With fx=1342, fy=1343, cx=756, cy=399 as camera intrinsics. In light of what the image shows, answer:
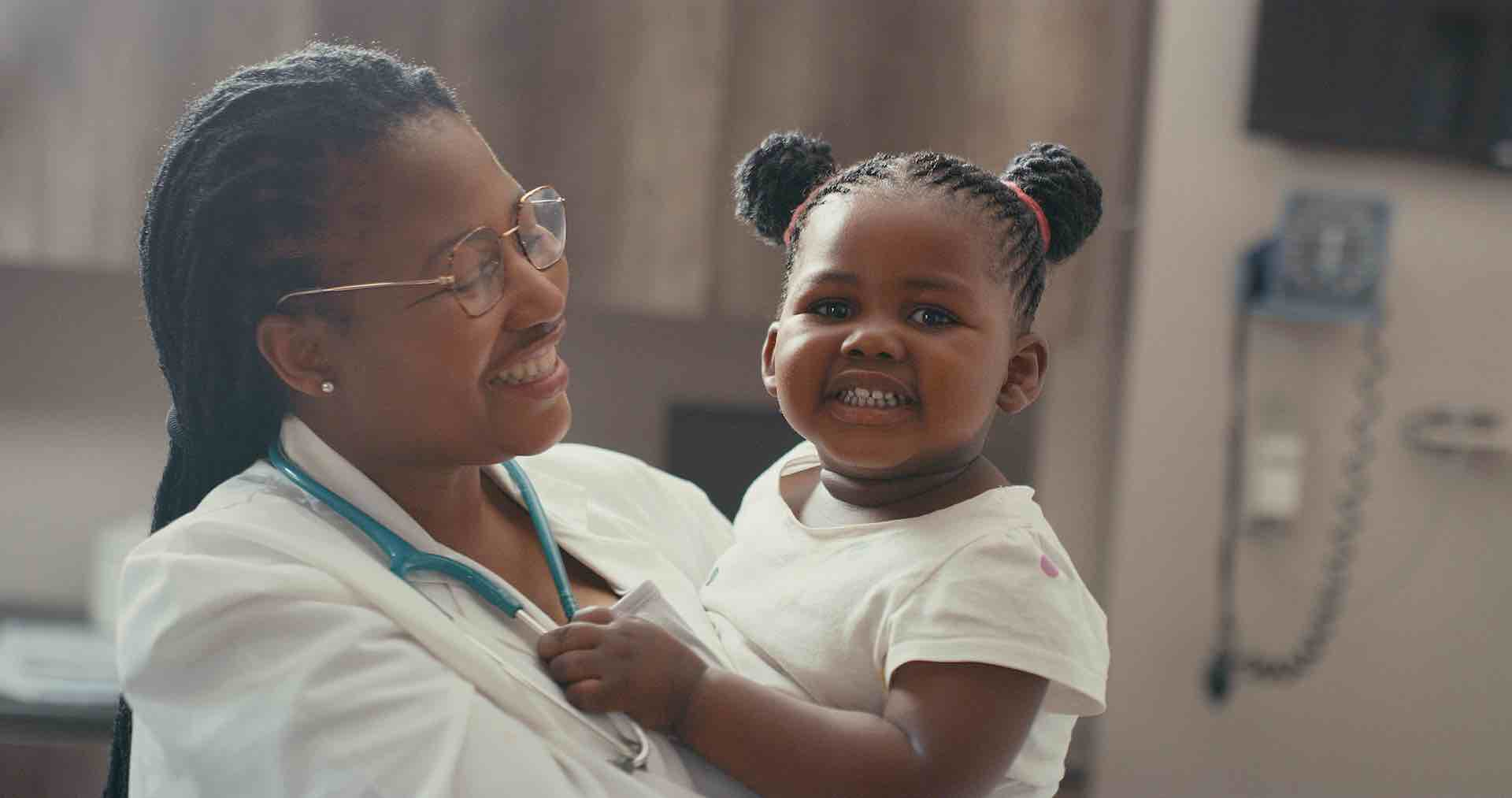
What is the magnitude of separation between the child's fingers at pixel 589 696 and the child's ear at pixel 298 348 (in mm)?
299

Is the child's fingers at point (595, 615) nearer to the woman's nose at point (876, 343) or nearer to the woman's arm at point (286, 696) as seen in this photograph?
the woman's arm at point (286, 696)

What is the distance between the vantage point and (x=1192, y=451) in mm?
3086

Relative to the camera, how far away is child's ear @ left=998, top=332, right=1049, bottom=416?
1.14 meters

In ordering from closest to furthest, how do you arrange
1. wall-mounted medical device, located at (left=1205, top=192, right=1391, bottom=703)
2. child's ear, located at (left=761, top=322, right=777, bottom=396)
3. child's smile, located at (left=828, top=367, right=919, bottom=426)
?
child's smile, located at (left=828, top=367, right=919, bottom=426)
child's ear, located at (left=761, top=322, right=777, bottom=396)
wall-mounted medical device, located at (left=1205, top=192, right=1391, bottom=703)

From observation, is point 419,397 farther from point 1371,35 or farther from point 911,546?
point 1371,35

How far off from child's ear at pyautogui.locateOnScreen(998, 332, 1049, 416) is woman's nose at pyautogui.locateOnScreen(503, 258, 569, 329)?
38cm

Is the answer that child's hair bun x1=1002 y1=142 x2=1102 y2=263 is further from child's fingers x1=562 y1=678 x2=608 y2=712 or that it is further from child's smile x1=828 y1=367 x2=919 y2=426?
child's fingers x1=562 y1=678 x2=608 y2=712

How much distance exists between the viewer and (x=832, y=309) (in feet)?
3.58

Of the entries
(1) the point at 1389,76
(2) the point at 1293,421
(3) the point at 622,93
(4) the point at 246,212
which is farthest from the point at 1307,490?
(4) the point at 246,212

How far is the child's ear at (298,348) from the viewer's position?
0.99 m

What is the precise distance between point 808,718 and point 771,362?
365 millimetres

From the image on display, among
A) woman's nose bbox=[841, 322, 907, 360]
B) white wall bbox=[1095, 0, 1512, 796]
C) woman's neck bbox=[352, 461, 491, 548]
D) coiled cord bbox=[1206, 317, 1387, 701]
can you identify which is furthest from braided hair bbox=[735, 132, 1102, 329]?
coiled cord bbox=[1206, 317, 1387, 701]

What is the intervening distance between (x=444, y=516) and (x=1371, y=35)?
2687mm

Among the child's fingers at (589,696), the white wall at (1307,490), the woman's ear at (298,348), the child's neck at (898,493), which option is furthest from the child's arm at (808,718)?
the white wall at (1307,490)
